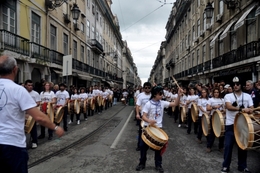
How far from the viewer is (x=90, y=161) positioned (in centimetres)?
625

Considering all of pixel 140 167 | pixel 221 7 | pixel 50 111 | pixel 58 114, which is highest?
pixel 221 7

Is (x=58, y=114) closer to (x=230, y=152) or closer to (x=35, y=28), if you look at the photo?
(x=230, y=152)

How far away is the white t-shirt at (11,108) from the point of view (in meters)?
2.90

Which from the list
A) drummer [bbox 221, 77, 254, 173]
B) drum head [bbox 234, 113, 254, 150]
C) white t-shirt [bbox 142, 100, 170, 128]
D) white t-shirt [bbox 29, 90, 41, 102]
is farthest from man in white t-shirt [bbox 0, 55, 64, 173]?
white t-shirt [bbox 29, 90, 41, 102]

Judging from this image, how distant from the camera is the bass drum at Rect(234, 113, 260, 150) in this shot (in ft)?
15.3

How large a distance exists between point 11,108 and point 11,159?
57cm

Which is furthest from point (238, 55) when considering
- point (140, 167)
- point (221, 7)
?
point (140, 167)

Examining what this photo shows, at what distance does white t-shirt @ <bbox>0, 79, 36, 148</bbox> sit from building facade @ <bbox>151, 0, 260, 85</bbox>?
1461 cm

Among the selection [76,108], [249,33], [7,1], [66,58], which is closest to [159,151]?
[76,108]

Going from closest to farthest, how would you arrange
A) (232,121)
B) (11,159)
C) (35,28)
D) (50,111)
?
1. (11,159)
2. (232,121)
3. (50,111)
4. (35,28)

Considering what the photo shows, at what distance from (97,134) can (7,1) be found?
1047 centimetres

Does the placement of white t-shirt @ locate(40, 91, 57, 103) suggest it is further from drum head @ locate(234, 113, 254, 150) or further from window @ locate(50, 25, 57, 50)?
window @ locate(50, 25, 57, 50)

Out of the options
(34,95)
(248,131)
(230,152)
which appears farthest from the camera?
(34,95)

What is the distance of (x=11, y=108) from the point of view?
293 cm
